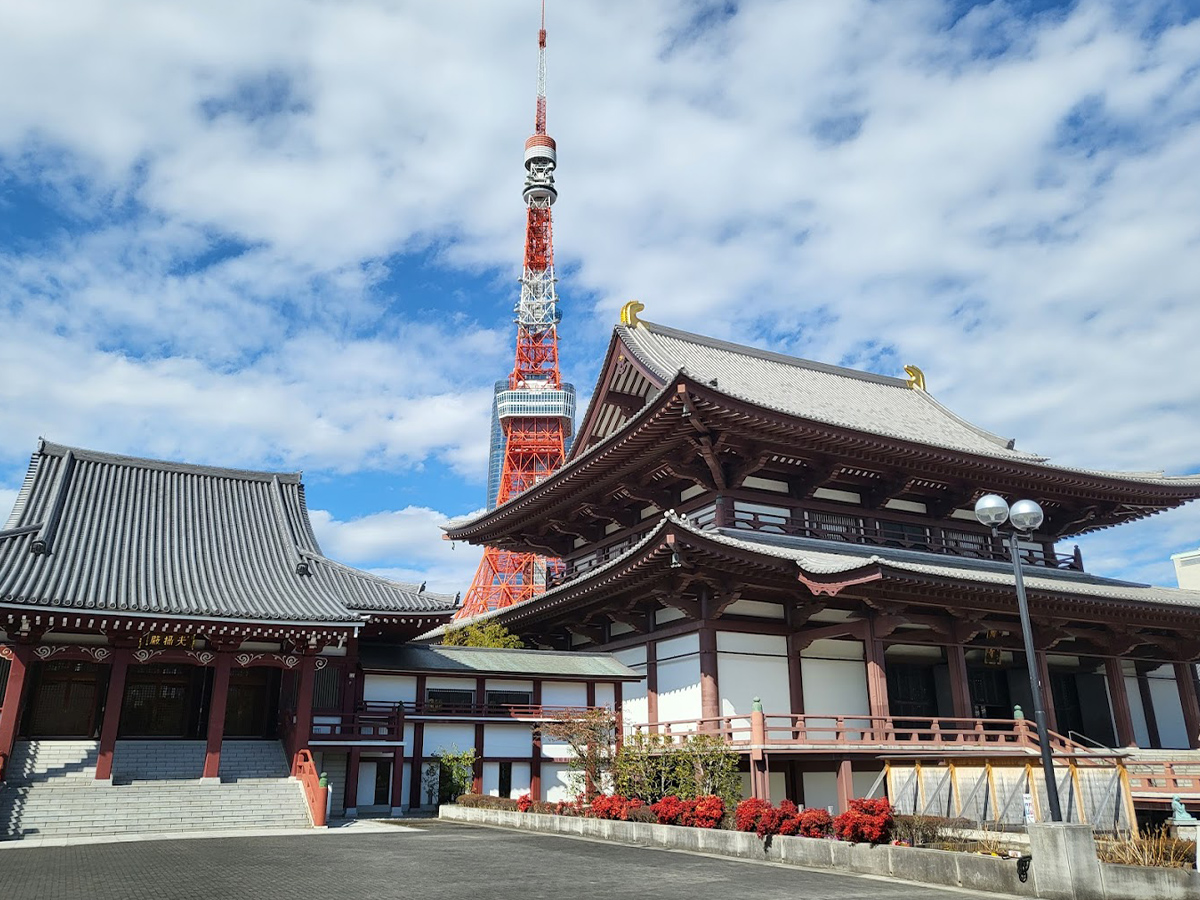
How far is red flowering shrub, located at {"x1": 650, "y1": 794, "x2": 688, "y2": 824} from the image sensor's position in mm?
18812

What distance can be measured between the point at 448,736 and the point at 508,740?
203 centimetres

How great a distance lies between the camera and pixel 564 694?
30.1m

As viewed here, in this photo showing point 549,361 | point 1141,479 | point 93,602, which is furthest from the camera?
point 549,361

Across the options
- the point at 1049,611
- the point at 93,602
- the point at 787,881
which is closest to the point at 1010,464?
the point at 1049,611

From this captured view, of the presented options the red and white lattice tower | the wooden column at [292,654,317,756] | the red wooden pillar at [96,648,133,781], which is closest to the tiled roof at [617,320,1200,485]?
the wooden column at [292,654,317,756]

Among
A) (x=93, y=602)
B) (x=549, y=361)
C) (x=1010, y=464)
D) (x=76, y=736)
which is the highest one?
(x=549, y=361)

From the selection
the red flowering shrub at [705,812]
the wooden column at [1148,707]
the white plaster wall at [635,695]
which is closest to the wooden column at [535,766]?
the white plaster wall at [635,695]

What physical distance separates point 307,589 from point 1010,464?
23.2m

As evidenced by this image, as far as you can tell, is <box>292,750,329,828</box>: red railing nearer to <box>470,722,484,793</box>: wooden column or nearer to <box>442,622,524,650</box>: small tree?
<box>470,722,484,793</box>: wooden column

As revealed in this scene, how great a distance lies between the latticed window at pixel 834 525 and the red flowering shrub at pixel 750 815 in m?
13.5

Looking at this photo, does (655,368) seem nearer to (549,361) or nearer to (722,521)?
(722,521)

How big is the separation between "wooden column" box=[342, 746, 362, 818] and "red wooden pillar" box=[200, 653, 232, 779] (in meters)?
3.51

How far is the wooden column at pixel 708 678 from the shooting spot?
25.1 meters

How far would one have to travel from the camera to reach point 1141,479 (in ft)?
104
